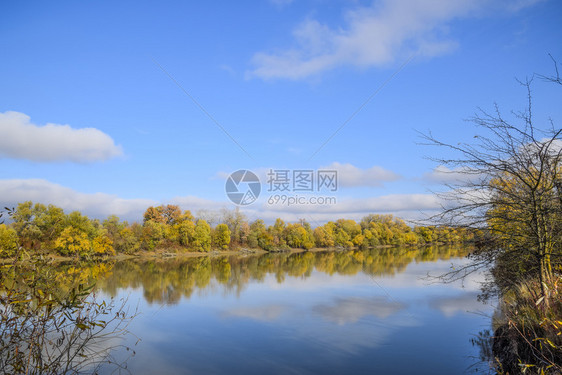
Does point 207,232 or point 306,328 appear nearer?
point 306,328

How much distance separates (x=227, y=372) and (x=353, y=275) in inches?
705

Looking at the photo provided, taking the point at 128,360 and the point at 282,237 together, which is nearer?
the point at 128,360

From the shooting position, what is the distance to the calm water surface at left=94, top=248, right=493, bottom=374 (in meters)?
8.20

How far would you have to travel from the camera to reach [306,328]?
11.1 metres

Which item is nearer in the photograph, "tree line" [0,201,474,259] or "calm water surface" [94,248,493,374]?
"calm water surface" [94,248,493,374]

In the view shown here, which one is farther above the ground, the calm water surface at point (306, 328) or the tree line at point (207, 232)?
the tree line at point (207, 232)

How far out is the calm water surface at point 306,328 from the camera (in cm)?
820

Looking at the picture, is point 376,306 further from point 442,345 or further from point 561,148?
point 561,148

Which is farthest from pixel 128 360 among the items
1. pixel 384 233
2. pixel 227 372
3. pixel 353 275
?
pixel 384 233

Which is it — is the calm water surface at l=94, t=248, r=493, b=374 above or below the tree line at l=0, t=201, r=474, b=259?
below

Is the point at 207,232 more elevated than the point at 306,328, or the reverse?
the point at 207,232

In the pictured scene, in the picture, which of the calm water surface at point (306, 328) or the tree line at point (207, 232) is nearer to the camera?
the calm water surface at point (306, 328)

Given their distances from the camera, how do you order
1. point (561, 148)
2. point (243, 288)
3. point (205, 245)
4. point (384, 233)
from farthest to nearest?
point (384, 233)
point (205, 245)
point (243, 288)
point (561, 148)

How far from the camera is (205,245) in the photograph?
49.6 m
